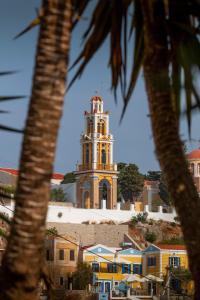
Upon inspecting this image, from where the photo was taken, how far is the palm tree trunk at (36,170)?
7.84 meters

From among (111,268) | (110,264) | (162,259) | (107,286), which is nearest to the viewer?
(107,286)

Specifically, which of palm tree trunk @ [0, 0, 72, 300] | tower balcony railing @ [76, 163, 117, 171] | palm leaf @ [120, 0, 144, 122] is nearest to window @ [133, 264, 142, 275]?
tower balcony railing @ [76, 163, 117, 171]

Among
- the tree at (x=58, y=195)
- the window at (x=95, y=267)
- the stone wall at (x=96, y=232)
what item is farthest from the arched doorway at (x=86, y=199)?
the window at (x=95, y=267)

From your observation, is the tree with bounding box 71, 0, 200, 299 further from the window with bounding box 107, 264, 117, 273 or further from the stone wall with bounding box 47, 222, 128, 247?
the stone wall with bounding box 47, 222, 128, 247

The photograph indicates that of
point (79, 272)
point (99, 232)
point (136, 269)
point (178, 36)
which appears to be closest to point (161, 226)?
point (99, 232)

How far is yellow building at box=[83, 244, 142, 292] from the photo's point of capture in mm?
76250

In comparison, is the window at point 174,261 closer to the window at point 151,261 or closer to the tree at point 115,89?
the window at point 151,261

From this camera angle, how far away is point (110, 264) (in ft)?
255

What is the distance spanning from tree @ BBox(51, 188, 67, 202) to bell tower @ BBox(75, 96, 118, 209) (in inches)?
125

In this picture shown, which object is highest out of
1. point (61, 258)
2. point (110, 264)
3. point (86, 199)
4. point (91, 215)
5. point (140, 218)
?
point (86, 199)

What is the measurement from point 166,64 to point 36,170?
→ 3092 millimetres

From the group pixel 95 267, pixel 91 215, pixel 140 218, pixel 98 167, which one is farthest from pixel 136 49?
pixel 98 167

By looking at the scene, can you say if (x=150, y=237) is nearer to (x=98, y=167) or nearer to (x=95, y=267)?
(x=98, y=167)

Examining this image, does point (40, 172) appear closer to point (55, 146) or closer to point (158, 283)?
point (55, 146)
